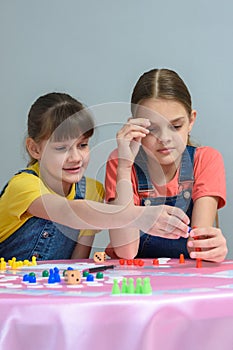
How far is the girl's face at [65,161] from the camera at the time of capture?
1.33 meters

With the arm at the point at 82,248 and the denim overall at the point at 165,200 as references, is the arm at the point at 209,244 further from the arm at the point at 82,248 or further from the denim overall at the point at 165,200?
the arm at the point at 82,248

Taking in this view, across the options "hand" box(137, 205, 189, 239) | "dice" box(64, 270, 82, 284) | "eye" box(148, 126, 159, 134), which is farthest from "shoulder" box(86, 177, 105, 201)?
"dice" box(64, 270, 82, 284)

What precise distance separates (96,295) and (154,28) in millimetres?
→ 1229

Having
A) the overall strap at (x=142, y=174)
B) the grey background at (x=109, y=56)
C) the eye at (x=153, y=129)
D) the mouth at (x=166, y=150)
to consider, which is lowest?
the overall strap at (x=142, y=174)

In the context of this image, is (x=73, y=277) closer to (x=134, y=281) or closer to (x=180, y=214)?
(x=134, y=281)

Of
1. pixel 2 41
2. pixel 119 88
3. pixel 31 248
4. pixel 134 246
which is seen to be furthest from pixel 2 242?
pixel 2 41

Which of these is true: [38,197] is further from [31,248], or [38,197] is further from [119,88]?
[119,88]

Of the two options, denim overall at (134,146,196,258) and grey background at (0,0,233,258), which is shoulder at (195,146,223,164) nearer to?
denim overall at (134,146,196,258)

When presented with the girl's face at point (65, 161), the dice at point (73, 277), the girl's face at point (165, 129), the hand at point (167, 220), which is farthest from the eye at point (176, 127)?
the dice at point (73, 277)

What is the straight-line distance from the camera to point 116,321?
0.60m

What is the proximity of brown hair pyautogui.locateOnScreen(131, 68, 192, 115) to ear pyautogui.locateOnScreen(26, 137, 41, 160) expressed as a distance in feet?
0.83

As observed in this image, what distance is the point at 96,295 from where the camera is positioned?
636mm

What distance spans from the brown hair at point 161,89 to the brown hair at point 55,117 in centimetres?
13

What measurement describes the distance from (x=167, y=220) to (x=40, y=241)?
442mm
